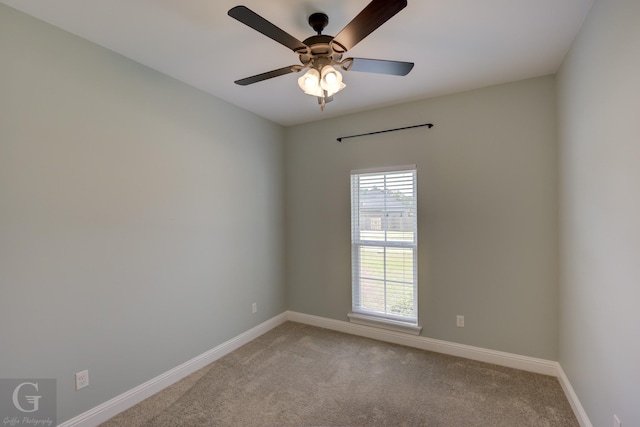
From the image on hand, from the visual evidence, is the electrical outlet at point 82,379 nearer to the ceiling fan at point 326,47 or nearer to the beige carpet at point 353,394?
the beige carpet at point 353,394

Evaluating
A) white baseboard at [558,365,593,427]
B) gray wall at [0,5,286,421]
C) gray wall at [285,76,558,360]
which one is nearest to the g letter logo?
gray wall at [0,5,286,421]

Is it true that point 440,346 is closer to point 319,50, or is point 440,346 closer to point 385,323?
point 385,323

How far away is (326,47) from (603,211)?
5.92ft

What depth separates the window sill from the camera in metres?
3.06

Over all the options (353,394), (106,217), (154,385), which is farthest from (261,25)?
(154,385)

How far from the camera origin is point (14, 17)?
1.67m

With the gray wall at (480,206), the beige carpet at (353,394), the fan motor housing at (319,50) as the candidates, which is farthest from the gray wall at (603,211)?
the fan motor housing at (319,50)

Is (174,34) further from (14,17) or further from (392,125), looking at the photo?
(392,125)

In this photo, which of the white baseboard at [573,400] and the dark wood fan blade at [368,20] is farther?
the white baseboard at [573,400]

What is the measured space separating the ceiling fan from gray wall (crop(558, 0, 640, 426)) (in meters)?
1.00

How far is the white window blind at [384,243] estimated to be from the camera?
311 centimetres

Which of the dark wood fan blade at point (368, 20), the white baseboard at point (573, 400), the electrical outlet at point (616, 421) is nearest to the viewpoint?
the dark wood fan blade at point (368, 20)

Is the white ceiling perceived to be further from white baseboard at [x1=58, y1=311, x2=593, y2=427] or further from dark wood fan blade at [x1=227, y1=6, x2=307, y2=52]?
white baseboard at [x1=58, y1=311, x2=593, y2=427]

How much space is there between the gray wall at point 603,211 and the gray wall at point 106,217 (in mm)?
2930
